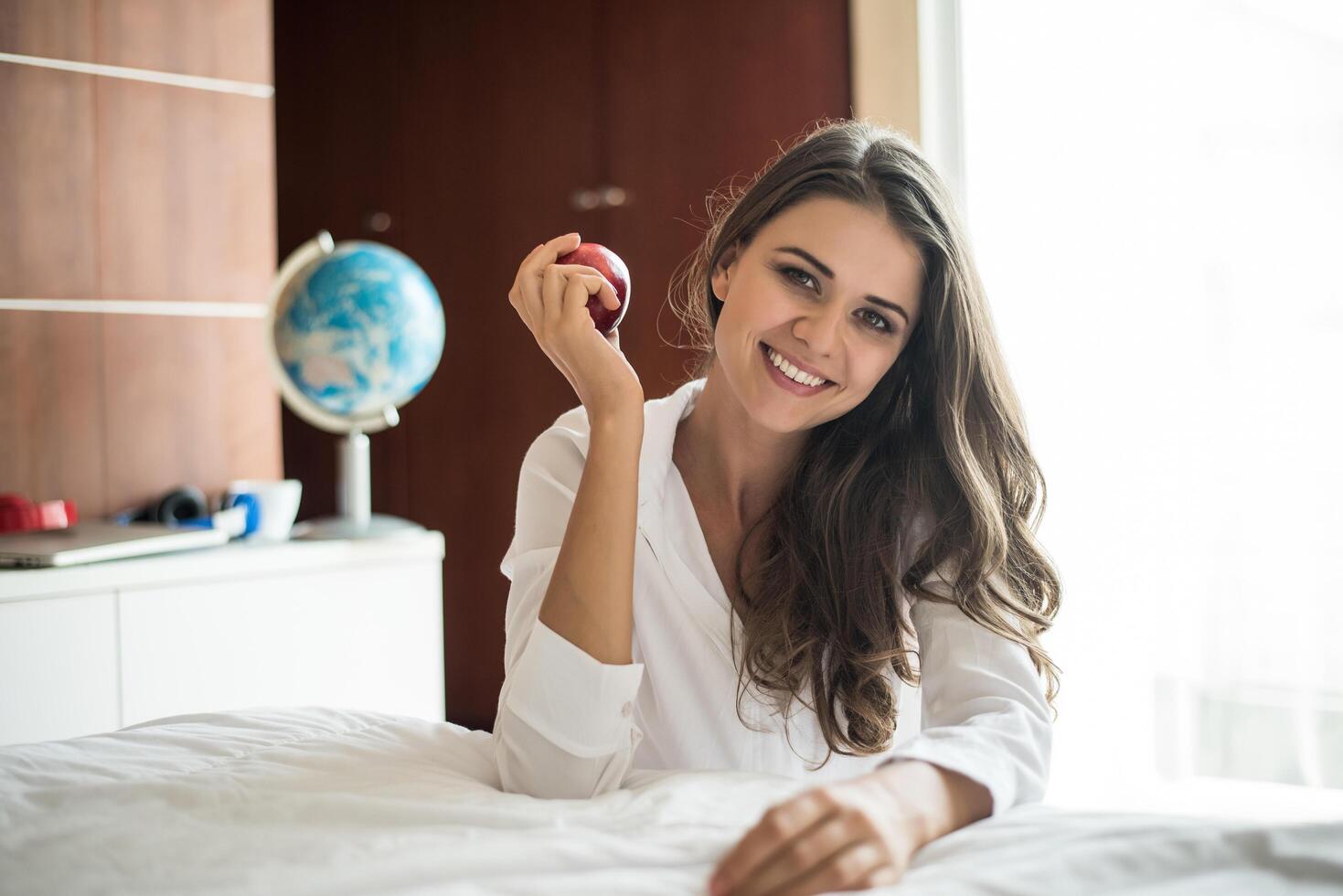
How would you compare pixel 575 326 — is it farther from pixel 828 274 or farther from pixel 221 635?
pixel 221 635

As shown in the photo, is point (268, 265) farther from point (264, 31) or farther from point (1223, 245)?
point (1223, 245)

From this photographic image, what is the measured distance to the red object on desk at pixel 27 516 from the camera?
2096 millimetres

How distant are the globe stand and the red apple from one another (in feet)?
3.74

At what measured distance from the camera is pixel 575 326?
4.22ft

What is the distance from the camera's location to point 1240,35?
2293 millimetres

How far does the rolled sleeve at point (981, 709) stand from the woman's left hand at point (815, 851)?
17 cm

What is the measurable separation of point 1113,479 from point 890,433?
44.5 inches

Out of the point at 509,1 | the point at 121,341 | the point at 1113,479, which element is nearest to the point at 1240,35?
the point at 1113,479

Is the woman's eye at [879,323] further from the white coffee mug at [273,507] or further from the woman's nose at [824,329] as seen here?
the white coffee mug at [273,507]

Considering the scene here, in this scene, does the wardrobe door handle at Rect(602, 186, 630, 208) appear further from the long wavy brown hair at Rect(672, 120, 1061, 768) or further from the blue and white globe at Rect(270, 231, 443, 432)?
the long wavy brown hair at Rect(672, 120, 1061, 768)

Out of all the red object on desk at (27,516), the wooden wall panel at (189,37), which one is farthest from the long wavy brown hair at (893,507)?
the wooden wall panel at (189,37)

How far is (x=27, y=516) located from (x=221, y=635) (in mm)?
425

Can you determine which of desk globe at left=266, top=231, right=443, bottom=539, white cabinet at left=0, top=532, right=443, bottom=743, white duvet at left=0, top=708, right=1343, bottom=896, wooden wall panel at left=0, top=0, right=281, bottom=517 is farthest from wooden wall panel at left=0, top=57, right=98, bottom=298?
white duvet at left=0, top=708, right=1343, bottom=896

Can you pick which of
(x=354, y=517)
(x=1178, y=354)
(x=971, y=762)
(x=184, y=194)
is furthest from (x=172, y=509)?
(x=1178, y=354)
